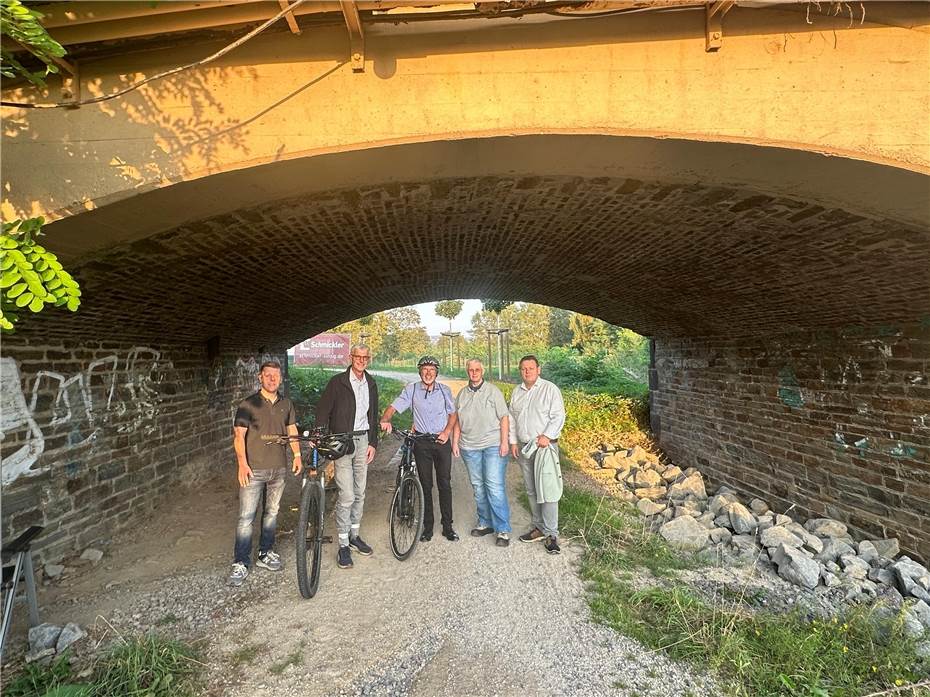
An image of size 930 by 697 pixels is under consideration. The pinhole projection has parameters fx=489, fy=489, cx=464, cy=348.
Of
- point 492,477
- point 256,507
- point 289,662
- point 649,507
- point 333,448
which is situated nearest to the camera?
point 289,662

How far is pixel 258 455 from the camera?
151 inches

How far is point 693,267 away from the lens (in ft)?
17.0

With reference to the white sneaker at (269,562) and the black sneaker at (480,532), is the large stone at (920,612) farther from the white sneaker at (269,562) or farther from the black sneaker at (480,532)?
the white sneaker at (269,562)

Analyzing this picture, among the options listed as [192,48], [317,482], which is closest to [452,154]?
[192,48]

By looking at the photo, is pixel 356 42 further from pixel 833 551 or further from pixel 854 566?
pixel 833 551

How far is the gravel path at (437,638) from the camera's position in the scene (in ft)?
8.73

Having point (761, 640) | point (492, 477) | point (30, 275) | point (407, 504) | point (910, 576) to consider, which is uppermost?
point (30, 275)

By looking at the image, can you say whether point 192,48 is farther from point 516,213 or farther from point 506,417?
point 506,417

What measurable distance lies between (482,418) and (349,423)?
1.18 meters

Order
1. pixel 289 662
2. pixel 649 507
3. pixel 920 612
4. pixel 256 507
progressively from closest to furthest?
pixel 289 662 < pixel 920 612 < pixel 256 507 < pixel 649 507

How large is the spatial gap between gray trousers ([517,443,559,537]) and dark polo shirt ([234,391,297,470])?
6.92 ft

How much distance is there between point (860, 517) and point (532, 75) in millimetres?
5712

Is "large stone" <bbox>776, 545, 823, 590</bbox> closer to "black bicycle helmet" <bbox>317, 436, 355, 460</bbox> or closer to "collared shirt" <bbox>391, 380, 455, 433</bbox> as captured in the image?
"collared shirt" <bbox>391, 380, 455, 433</bbox>

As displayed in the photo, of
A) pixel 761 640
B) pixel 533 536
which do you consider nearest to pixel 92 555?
pixel 533 536
